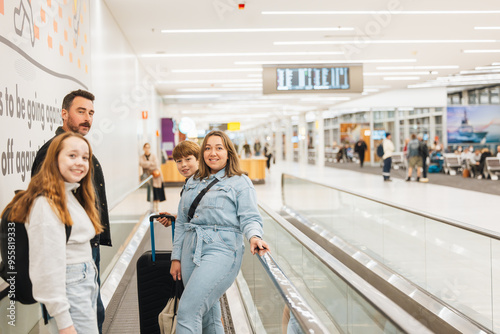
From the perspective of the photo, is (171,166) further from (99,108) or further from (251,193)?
(251,193)

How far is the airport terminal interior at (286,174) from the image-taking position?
3375 millimetres

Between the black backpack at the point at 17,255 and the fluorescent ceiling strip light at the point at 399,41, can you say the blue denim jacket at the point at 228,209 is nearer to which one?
the black backpack at the point at 17,255

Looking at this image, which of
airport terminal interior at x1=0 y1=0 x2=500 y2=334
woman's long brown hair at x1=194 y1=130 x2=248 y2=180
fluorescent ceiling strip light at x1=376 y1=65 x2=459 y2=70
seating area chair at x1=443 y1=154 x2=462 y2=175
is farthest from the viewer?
seating area chair at x1=443 y1=154 x2=462 y2=175

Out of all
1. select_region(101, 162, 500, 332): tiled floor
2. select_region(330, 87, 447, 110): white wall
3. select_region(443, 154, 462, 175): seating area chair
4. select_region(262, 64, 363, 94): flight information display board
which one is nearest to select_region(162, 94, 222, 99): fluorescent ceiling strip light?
select_region(101, 162, 500, 332): tiled floor

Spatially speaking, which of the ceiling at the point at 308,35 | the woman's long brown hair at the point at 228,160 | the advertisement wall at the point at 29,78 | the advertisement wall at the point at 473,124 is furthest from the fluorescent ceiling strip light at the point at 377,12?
the advertisement wall at the point at 473,124

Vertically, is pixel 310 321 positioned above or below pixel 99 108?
below

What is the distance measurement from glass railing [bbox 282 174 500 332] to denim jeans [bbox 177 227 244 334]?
2.45m

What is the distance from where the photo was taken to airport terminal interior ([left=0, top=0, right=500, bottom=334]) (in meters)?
3.38

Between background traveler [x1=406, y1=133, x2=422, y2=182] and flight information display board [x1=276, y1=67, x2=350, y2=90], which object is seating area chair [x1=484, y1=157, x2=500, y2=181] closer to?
background traveler [x1=406, y1=133, x2=422, y2=182]

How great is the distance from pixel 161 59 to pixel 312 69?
4.78 m

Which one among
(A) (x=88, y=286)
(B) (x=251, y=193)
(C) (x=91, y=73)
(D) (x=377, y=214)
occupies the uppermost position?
(C) (x=91, y=73)

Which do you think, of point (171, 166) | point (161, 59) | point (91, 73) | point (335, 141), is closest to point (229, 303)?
point (91, 73)

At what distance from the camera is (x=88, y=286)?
6.95ft

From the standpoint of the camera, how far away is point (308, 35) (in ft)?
37.8
